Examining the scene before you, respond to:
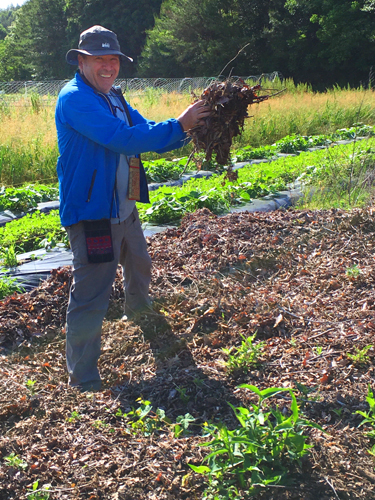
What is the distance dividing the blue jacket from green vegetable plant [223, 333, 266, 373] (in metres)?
1.06

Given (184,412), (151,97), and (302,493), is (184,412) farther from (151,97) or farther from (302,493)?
(151,97)

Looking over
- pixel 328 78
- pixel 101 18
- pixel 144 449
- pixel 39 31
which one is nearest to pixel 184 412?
pixel 144 449

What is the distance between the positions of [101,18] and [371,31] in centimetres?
2779

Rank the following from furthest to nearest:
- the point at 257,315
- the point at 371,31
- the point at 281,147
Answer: the point at 371,31 → the point at 281,147 → the point at 257,315

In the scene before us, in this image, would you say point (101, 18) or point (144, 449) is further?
point (101, 18)

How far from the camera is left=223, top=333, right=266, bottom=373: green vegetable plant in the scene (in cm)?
260

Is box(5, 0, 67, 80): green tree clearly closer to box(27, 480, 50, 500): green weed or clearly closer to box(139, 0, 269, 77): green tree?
box(139, 0, 269, 77): green tree

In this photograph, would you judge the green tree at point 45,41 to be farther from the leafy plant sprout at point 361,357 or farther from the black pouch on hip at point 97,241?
the leafy plant sprout at point 361,357

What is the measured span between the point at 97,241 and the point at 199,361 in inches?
37.2

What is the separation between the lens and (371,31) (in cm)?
2647

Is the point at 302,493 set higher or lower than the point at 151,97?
lower

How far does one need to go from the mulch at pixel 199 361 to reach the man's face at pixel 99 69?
1.58 metres

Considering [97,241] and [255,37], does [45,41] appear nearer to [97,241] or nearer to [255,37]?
[255,37]

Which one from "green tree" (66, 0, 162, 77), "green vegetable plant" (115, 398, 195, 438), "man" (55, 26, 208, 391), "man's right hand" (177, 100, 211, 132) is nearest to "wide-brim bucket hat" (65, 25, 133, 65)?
"man" (55, 26, 208, 391)
